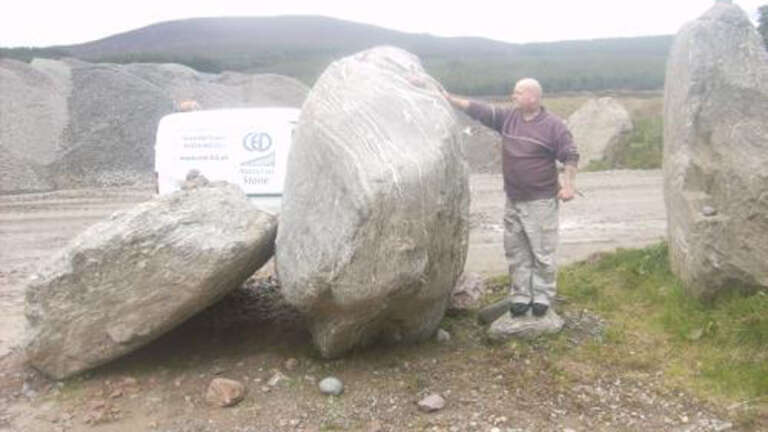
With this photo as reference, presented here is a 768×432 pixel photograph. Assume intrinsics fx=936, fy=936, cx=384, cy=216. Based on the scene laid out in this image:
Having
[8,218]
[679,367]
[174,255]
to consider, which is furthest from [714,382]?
[8,218]

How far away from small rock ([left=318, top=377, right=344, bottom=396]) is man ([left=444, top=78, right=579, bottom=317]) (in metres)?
1.63

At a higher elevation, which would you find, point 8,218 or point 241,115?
point 241,115

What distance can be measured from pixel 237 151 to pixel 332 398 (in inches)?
213

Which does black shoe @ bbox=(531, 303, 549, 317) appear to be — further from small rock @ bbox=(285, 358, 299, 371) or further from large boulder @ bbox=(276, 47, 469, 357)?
small rock @ bbox=(285, 358, 299, 371)

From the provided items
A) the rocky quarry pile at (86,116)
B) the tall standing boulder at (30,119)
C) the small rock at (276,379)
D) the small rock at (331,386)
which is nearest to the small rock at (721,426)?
the small rock at (331,386)

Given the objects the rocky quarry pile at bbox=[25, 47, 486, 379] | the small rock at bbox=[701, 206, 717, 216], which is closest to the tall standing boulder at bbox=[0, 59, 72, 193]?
the rocky quarry pile at bbox=[25, 47, 486, 379]

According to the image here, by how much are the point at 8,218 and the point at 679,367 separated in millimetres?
12975

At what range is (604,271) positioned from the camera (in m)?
8.69

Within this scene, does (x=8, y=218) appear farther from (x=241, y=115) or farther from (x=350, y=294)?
(x=350, y=294)

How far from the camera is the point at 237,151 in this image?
36.4 feet

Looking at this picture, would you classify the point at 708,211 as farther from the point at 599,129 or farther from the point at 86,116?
the point at 86,116

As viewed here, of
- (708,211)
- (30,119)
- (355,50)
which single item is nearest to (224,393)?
(708,211)

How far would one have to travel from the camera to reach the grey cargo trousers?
709 centimetres

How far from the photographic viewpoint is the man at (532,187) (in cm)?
701
